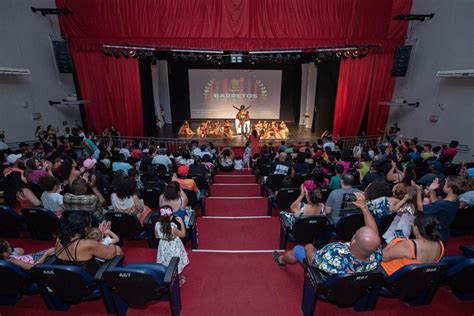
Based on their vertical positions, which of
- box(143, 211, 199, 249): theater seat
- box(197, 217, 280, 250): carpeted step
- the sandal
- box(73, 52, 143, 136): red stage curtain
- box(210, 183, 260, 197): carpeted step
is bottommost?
box(210, 183, 260, 197): carpeted step

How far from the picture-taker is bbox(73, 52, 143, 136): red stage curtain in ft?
33.7

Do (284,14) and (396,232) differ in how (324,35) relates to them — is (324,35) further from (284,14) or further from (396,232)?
(396,232)

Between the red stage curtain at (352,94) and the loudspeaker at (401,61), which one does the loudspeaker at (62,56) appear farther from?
the loudspeaker at (401,61)

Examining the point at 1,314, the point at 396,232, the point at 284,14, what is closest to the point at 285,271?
the point at 396,232

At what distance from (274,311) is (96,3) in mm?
10688

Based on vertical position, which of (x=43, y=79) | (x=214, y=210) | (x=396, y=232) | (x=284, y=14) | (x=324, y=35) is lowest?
(x=214, y=210)

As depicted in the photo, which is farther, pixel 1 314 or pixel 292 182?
pixel 292 182

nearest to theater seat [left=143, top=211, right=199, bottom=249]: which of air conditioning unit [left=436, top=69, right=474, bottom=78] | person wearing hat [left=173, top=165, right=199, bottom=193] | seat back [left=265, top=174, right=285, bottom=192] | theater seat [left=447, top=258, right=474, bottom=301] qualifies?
person wearing hat [left=173, top=165, right=199, bottom=193]

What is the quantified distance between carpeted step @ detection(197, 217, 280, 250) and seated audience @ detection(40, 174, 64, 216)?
1.98 metres

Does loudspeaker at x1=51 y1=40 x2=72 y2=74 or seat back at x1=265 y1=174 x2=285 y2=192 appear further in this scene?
loudspeaker at x1=51 y1=40 x2=72 y2=74

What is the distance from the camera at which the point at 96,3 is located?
9219 mm

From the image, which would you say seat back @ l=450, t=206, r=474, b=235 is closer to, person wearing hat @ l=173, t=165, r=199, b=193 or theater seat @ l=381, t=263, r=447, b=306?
theater seat @ l=381, t=263, r=447, b=306

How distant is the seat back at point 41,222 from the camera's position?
3.36 metres

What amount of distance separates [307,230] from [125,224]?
2.26m
